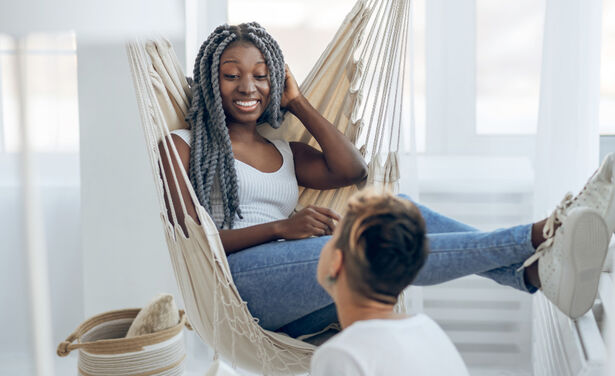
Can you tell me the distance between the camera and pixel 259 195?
1445 millimetres

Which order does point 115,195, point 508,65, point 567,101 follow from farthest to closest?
point 115,195 < point 508,65 < point 567,101

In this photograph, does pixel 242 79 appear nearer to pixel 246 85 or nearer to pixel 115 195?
pixel 246 85

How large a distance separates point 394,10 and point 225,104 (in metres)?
0.47

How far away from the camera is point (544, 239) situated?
113cm

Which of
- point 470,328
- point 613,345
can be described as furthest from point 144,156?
point 613,345

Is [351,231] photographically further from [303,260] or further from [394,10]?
[394,10]

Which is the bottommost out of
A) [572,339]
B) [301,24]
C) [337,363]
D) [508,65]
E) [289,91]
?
[572,339]

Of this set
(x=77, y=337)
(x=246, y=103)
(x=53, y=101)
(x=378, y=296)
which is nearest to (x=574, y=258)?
(x=378, y=296)

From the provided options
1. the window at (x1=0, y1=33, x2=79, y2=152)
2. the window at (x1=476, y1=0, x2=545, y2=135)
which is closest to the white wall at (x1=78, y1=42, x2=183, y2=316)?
the window at (x1=0, y1=33, x2=79, y2=152)

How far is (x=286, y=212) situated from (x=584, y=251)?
26.9 inches

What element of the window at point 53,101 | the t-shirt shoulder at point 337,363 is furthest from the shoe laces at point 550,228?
the window at point 53,101

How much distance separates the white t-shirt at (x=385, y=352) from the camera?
0.76 metres

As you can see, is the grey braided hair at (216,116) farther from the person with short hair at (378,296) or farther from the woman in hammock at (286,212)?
the person with short hair at (378,296)

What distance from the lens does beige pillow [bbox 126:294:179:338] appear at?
68.9 inches
